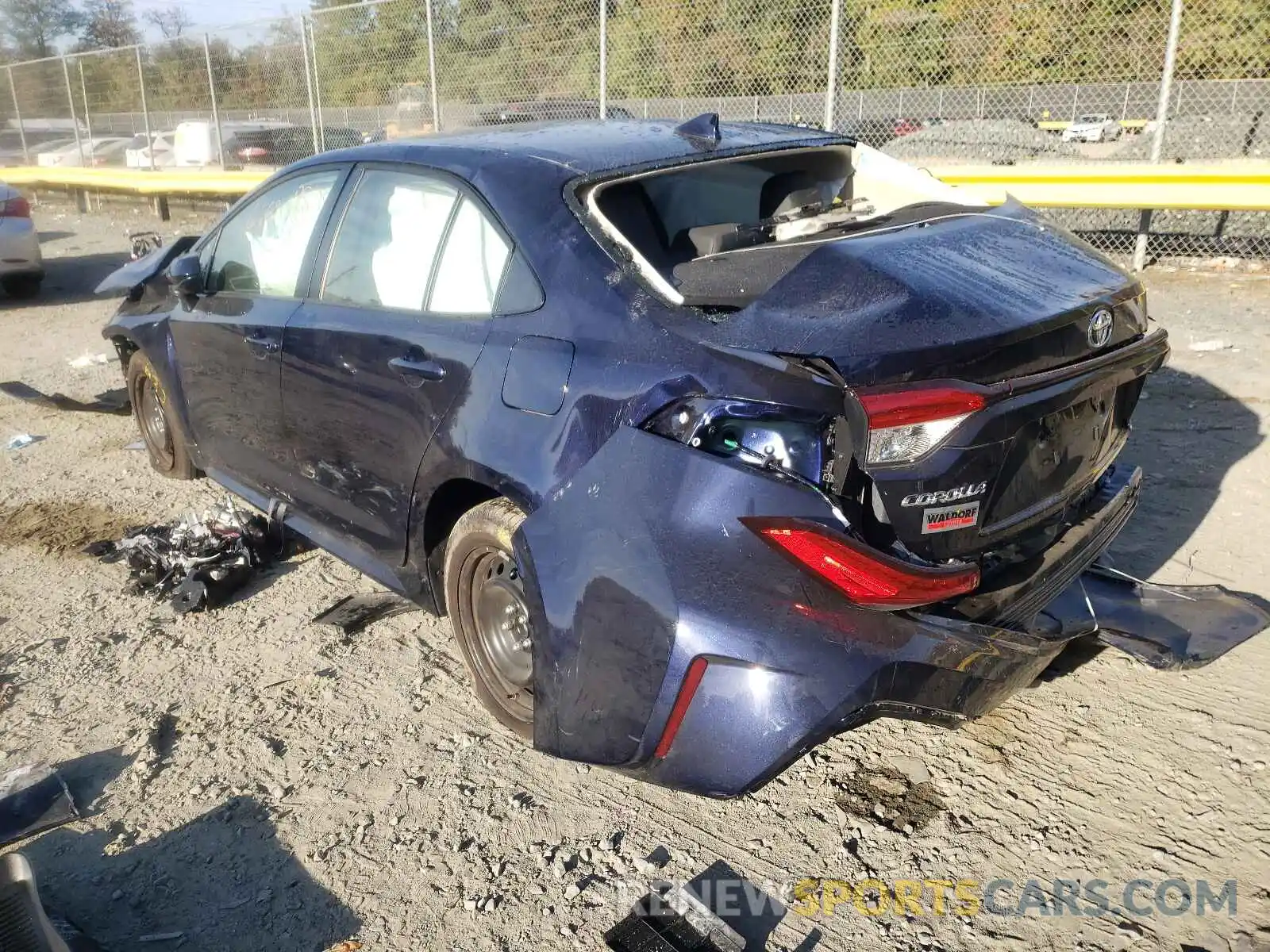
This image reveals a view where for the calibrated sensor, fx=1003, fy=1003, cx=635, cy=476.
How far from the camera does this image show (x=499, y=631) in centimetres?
315

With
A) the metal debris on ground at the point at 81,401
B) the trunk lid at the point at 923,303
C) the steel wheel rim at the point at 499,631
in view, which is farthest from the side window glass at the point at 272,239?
the metal debris on ground at the point at 81,401

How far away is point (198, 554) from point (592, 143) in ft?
8.14

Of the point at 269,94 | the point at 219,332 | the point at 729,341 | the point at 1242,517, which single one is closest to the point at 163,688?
the point at 219,332

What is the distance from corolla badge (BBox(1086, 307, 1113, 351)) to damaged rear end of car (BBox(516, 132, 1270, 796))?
1cm

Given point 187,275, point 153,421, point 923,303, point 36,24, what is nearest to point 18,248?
point 153,421

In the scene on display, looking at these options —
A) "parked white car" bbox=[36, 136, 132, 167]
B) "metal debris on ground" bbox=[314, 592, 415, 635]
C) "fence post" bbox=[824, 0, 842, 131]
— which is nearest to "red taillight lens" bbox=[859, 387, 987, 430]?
"metal debris on ground" bbox=[314, 592, 415, 635]

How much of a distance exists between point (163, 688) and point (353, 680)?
0.67 meters

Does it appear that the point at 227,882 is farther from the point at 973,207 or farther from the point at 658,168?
the point at 973,207

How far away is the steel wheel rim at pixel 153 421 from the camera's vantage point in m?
5.38

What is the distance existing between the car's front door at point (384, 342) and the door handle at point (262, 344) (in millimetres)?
79

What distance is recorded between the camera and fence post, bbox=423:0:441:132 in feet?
39.2

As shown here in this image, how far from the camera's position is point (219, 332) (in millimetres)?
4230

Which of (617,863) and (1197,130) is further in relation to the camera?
(1197,130)

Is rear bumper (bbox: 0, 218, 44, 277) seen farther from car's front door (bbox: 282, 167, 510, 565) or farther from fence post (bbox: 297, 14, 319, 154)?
car's front door (bbox: 282, 167, 510, 565)
